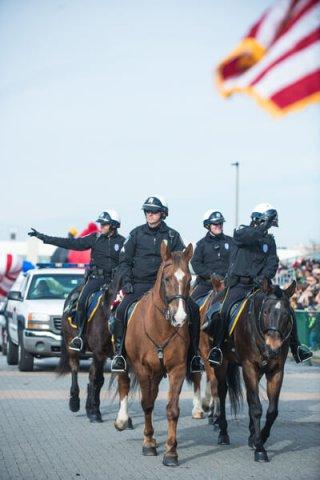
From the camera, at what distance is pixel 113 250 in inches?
568

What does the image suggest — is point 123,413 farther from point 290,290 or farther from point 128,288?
Answer: point 290,290

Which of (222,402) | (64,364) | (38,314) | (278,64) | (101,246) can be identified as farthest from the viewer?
(38,314)

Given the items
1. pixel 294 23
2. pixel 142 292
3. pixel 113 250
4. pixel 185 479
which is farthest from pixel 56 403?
pixel 294 23

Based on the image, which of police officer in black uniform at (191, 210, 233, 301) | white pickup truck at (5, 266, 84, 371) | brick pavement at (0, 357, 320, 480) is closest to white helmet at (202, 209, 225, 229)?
police officer in black uniform at (191, 210, 233, 301)

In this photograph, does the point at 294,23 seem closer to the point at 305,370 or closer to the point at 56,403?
the point at 56,403

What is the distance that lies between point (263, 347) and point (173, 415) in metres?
Answer: 1.20

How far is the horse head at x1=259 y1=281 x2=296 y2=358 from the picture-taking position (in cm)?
1072

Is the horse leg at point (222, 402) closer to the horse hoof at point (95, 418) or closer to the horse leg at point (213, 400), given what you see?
the horse leg at point (213, 400)

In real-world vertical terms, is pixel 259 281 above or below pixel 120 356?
above

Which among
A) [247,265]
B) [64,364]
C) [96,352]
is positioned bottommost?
[64,364]

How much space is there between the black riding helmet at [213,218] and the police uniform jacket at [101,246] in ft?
3.99

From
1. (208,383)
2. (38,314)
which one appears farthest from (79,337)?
(38,314)

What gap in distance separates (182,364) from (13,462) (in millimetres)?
1985

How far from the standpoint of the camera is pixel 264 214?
38.6ft
